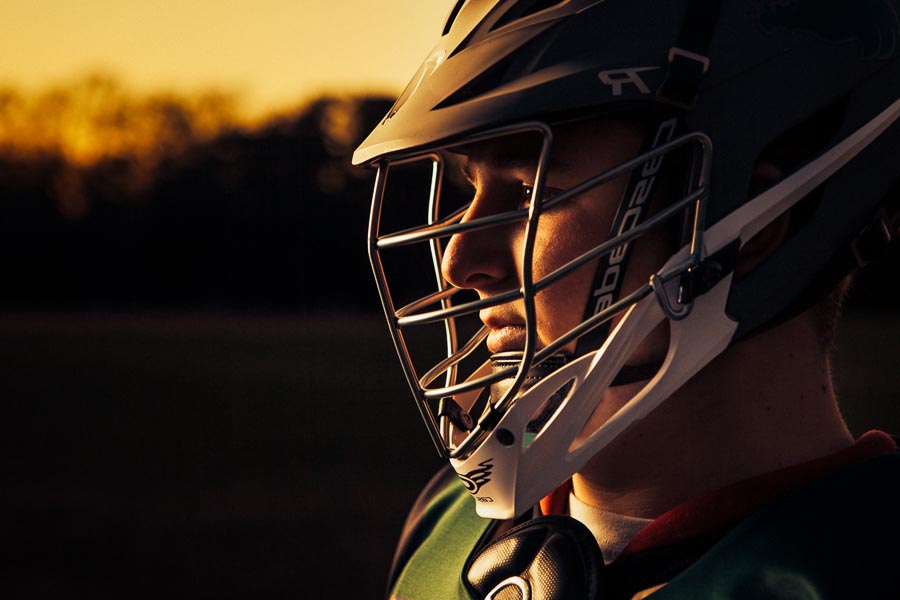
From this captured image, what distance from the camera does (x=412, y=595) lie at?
1.74 metres

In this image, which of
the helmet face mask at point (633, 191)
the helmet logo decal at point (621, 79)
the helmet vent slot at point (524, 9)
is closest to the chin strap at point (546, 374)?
the helmet face mask at point (633, 191)

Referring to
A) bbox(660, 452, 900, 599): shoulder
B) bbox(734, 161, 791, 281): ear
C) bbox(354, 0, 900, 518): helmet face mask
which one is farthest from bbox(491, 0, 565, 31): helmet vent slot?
bbox(660, 452, 900, 599): shoulder

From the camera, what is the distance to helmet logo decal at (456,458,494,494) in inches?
57.8

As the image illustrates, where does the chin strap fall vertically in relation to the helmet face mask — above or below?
below

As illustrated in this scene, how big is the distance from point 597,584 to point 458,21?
78 cm

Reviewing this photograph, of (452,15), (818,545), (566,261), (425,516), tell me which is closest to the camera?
(818,545)

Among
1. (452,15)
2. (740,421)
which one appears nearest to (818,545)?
(740,421)

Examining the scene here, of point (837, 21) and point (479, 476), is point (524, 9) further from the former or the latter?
point (479, 476)

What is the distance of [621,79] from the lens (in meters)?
1.37

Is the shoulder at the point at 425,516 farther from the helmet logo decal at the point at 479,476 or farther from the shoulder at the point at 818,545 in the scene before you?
the shoulder at the point at 818,545

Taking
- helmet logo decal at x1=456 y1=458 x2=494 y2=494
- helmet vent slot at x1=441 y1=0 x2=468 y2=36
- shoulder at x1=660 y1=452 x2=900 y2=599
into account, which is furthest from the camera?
helmet vent slot at x1=441 y1=0 x2=468 y2=36

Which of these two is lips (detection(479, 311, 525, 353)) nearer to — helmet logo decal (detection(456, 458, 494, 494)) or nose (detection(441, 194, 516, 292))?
nose (detection(441, 194, 516, 292))

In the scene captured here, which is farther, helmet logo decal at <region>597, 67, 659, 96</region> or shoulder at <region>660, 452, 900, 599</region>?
helmet logo decal at <region>597, 67, 659, 96</region>

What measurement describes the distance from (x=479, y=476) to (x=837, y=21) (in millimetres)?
743
